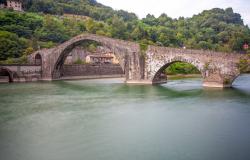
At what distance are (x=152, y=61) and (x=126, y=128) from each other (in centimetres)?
1727

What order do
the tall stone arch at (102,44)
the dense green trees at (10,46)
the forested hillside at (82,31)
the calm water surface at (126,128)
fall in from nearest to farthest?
the calm water surface at (126,128)
the tall stone arch at (102,44)
the dense green trees at (10,46)
the forested hillside at (82,31)

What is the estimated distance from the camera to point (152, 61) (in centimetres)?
2964

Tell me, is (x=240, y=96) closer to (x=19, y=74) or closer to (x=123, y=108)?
(x=123, y=108)

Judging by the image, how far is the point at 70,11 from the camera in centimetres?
9206

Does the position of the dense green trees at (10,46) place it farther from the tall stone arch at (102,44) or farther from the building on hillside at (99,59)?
the building on hillside at (99,59)

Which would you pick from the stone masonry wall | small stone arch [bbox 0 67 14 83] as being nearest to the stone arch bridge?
the stone masonry wall

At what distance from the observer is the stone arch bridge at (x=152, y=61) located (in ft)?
80.0

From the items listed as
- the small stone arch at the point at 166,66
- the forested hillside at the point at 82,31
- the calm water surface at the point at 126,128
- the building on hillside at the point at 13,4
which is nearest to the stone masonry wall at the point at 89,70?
the forested hillside at the point at 82,31

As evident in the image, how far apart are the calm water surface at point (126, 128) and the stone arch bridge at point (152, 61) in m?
4.02

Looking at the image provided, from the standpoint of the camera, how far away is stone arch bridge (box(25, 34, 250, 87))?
80.0ft

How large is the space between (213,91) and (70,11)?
246 feet

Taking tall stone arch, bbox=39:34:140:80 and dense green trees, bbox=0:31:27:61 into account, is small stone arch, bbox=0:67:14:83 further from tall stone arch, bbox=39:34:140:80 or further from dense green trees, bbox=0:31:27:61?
dense green trees, bbox=0:31:27:61

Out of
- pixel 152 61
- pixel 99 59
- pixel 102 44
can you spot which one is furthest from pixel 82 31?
pixel 152 61

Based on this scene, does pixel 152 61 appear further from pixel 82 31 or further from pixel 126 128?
pixel 82 31
